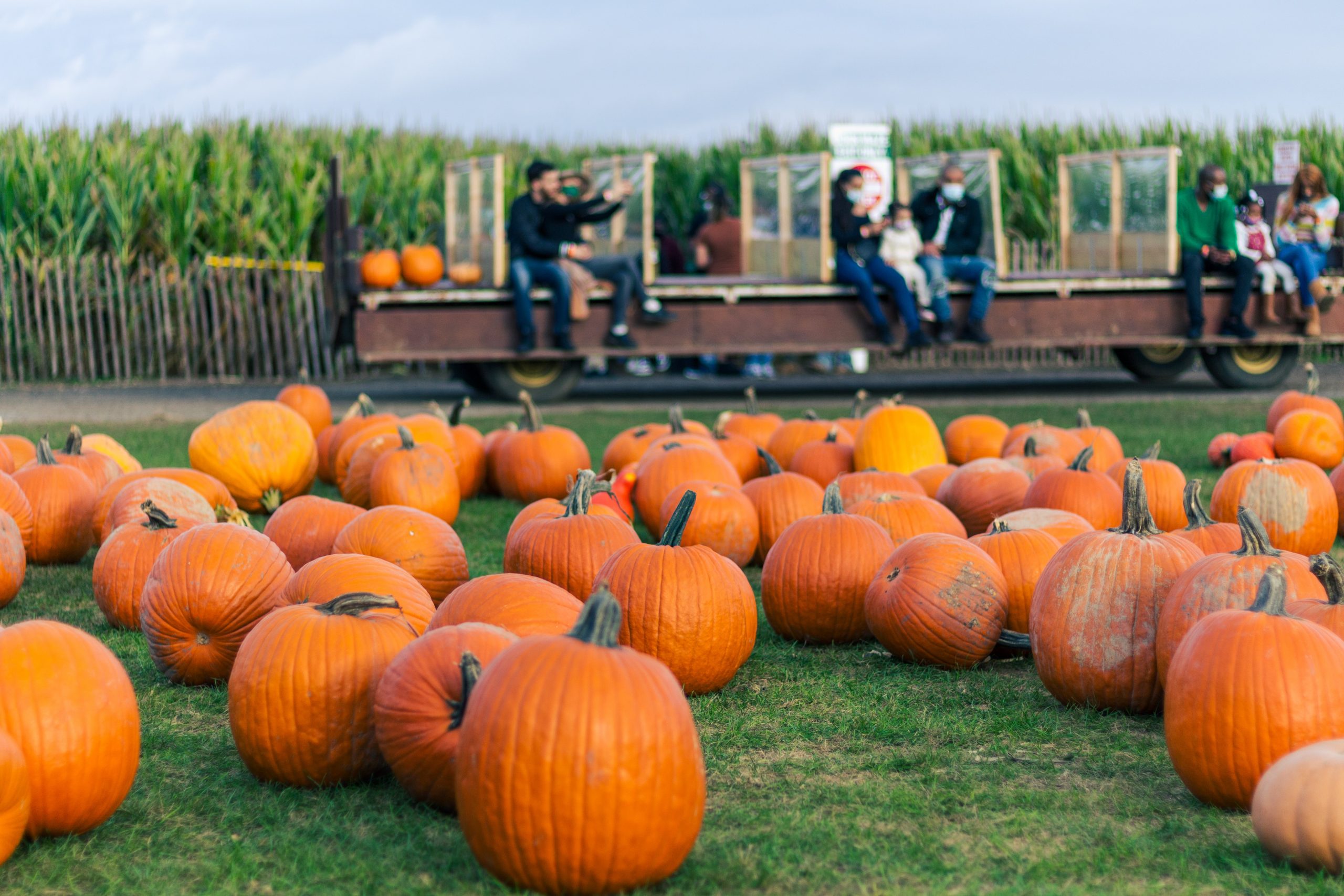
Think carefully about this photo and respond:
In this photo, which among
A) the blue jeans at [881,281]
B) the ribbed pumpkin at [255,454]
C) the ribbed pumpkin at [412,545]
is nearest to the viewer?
the ribbed pumpkin at [412,545]

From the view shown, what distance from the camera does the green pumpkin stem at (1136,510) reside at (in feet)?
10.8

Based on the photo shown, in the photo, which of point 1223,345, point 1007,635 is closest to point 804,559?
point 1007,635

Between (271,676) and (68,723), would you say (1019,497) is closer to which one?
(271,676)

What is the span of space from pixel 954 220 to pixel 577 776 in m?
11.8

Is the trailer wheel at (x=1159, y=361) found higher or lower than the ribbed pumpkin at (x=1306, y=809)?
higher

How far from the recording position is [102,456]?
5.77m

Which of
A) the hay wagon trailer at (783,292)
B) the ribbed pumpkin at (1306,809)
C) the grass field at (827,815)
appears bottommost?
the grass field at (827,815)

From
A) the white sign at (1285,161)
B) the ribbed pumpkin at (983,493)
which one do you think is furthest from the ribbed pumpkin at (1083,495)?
the white sign at (1285,161)

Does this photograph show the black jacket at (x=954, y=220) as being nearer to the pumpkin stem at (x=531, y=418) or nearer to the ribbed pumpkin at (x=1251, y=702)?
the pumpkin stem at (x=531, y=418)

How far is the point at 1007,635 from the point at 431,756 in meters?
1.90

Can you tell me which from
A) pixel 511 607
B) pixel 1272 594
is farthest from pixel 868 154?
pixel 1272 594

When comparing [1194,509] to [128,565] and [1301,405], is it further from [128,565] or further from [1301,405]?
[1301,405]

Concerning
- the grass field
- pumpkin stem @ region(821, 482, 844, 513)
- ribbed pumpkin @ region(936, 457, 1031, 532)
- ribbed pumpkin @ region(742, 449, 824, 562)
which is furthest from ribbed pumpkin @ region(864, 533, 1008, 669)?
ribbed pumpkin @ region(936, 457, 1031, 532)

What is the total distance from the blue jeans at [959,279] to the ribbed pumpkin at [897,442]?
6.62 m
